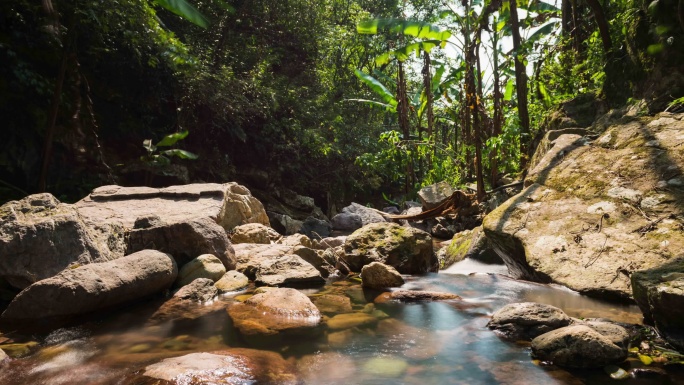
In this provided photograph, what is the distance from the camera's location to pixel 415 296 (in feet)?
15.4

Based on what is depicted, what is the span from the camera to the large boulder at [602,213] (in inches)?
155

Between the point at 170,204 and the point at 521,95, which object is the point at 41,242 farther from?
the point at 521,95

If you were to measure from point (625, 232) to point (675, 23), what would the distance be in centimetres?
364

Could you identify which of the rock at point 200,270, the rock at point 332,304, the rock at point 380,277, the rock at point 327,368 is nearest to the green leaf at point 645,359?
the rock at point 327,368

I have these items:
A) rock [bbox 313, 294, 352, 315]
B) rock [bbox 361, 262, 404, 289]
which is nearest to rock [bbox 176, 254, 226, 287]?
rock [bbox 313, 294, 352, 315]

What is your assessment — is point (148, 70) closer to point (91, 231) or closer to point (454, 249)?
point (91, 231)

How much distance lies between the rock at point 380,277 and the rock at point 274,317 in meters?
1.22

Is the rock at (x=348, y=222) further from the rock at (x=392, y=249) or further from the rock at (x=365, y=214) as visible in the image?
the rock at (x=392, y=249)

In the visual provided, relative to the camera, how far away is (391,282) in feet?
17.5

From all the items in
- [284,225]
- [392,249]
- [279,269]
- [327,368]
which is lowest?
[327,368]

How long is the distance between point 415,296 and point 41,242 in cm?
364

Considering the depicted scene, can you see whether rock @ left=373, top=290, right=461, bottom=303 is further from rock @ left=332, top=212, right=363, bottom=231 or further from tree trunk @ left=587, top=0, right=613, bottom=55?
rock @ left=332, top=212, right=363, bottom=231

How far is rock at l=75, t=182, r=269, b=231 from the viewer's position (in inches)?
271

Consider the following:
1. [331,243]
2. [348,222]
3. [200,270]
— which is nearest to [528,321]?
[200,270]
